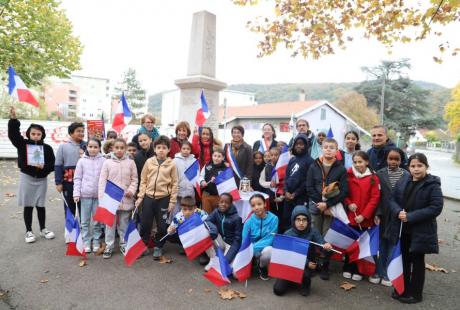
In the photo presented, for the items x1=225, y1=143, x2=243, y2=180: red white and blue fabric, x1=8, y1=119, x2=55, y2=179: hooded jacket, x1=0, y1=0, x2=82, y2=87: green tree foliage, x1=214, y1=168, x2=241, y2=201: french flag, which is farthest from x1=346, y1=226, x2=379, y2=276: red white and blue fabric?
x1=0, y1=0, x2=82, y2=87: green tree foliage

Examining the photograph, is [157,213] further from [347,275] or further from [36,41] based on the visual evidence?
[36,41]

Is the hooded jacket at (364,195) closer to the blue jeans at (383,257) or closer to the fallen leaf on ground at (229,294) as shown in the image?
the blue jeans at (383,257)

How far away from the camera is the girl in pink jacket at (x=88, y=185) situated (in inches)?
191

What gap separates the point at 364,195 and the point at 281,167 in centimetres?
149

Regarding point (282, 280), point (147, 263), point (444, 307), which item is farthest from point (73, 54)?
point (444, 307)

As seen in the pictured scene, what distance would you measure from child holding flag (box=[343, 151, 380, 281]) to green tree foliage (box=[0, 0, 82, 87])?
16310 mm

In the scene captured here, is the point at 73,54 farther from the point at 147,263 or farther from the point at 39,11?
the point at 147,263

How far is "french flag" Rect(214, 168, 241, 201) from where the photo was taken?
5.15 metres

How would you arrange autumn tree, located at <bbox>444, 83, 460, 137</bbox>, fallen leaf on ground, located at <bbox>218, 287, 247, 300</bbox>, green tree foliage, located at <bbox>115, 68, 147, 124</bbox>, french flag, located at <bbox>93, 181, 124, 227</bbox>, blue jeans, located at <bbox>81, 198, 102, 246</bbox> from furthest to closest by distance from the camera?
green tree foliage, located at <bbox>115, 68, 147, 124</bbox> → autumn tree, located at <bbox>444, 83, 460, 137</bbox> → blue jeans, located at <bbox>81, 198, 102, 246</bbox> → french flag, located at <bbox>93, 181, 124, 227</bbox> → fallen leaf on ground, located at <bbox>218, 287, 247, 300</bbox>

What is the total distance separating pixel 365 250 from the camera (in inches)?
165

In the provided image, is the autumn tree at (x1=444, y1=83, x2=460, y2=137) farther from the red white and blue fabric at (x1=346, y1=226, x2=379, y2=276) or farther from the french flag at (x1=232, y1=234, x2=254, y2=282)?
the french flag at (x1=232, y1=234, x2=254, y2=282)

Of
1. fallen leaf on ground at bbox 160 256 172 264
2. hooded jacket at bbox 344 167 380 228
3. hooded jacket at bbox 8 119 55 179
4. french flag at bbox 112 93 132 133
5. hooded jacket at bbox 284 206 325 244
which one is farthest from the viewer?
french flag at bbox 112 93 132 133

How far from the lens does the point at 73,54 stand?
59.0ft

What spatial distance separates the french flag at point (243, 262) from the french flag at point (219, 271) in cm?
12
